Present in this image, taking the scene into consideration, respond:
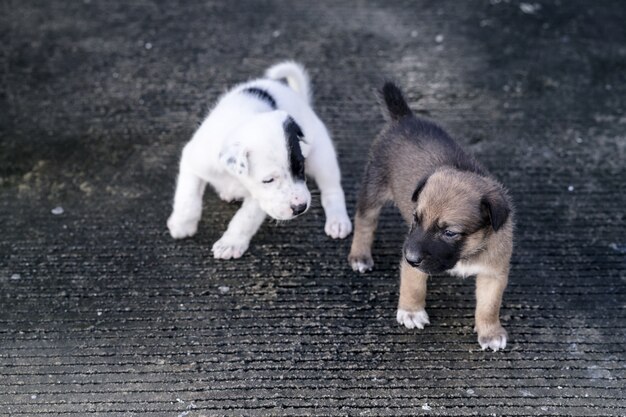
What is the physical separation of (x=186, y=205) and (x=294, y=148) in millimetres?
727

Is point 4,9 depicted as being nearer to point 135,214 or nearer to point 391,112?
point 135,214

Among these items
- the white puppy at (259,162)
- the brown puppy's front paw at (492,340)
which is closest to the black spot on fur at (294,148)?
the white puppy at (259,162)

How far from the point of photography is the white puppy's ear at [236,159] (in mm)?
3340

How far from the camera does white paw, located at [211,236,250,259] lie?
3.78 metres

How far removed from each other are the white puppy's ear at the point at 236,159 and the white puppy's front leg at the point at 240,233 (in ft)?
1.38

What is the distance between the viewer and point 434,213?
2.91m

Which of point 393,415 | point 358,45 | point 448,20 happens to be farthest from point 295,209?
point 448,20

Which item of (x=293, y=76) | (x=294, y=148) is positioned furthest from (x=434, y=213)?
(x=293, y=76)

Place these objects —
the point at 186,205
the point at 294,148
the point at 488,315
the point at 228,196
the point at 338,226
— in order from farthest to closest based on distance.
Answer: the point at 228,196, the point at 338,226, the point at 186,205, the point at 294,148, the point at 488,315

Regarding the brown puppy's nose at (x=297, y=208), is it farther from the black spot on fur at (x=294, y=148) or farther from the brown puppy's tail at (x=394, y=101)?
the brown puppy's tail at (x=394, y=101)

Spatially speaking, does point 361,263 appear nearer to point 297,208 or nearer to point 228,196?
point 297,208

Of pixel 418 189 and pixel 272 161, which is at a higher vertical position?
pixel 418 189

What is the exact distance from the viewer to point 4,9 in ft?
19.2

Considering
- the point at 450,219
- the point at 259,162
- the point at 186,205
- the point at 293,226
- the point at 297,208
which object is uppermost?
the point at 450,219
